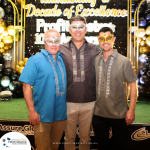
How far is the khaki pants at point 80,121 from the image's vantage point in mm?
2129

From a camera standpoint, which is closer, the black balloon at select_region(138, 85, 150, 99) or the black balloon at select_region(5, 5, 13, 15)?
the black balloon at select_region(138, 85, 150, 99)

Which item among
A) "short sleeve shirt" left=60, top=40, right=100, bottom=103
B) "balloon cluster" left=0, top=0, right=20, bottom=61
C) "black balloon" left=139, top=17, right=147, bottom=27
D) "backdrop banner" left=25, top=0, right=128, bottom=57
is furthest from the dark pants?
"balloon cluster" left=0, top=0, right=20, bottom=61

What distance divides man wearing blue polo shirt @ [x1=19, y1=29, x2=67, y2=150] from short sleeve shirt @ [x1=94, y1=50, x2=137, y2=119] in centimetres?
47

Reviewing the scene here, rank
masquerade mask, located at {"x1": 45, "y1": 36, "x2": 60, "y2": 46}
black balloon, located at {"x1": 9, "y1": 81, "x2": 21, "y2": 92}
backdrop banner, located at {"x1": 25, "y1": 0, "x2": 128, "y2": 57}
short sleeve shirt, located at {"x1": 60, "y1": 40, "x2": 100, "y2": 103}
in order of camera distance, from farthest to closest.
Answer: backdrop banner, located at {"x1": 25, "y1": 0, "x2": 128, "y2": 57} < black balloon, located at {"x1": 9, "y1": 81, "x2": 21, "y2": 92} < short sleeve shirt, located at {"x1": 60, "y1": 40, "x2": 100, "y2": 103} < masquerade mask, located at {"x1": 45, "y1": 36, "x2": 60, "y2": 46}

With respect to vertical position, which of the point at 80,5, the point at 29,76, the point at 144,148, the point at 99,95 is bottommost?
the point at 144,148

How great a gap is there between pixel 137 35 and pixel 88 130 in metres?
3.75

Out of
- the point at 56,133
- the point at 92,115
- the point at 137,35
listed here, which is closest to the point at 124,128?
the point at 92,115

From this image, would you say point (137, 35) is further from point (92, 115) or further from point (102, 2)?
point (92, 115)

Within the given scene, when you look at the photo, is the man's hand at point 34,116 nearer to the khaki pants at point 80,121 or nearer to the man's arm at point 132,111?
the khaki pants at point 80,121

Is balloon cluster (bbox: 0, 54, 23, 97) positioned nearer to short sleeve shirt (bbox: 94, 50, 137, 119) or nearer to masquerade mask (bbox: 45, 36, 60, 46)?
masquerade mask (bbox: 45, 36, 60, 46)

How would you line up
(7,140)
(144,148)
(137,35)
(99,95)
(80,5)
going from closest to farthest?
(99,95) < (7,140) < (144,148) < (137,35) < (80,5)

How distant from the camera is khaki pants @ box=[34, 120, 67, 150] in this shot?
6.16 ft

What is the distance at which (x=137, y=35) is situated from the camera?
16.0ft

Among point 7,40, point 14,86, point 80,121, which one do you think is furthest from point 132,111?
point 7,40
